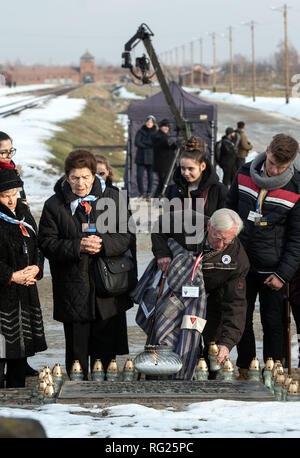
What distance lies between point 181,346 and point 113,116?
183 feet

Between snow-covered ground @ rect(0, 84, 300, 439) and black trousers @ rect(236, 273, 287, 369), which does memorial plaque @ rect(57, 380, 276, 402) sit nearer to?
snow-covered ground @ rect(0, 84, 300, 439)

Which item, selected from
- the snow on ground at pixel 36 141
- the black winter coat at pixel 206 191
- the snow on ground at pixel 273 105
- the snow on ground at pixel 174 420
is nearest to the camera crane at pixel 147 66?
the snow on ground at pixel 36 141

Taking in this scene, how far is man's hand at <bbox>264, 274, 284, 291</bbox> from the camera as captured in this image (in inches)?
221

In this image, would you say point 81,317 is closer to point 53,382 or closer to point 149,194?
point 53,382

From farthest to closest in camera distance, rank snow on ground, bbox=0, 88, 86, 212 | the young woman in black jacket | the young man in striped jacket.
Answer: snow on ground, bbox=0, 88, 86, 212
the young woman in black jacket
the young man in striped jacket

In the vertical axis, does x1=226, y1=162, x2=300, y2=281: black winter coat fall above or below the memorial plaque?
above

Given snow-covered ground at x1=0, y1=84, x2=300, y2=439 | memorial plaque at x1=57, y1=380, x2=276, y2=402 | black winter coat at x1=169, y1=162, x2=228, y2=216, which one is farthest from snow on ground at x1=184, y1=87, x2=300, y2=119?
snow-covered ground at x1=0, y1=84, x2=300, y2=439

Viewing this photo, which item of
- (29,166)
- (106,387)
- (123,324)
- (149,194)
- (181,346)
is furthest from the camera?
(29,166)

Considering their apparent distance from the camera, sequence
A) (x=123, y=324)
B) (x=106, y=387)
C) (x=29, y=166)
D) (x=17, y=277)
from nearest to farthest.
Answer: (x=106, y=387) < (x=17, y=277) < (x=123, y=324) < (x=29, y=166)

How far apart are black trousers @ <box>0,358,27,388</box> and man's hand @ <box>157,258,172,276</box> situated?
1.14 m

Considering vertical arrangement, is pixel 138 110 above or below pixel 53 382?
above

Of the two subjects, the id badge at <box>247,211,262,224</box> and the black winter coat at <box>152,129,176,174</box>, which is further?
Result: the black winter coat at <box>152,129,176,174</box>

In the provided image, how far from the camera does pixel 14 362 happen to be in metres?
5.50

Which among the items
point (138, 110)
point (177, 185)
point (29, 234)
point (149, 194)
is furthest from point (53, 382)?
point (138, 110)
